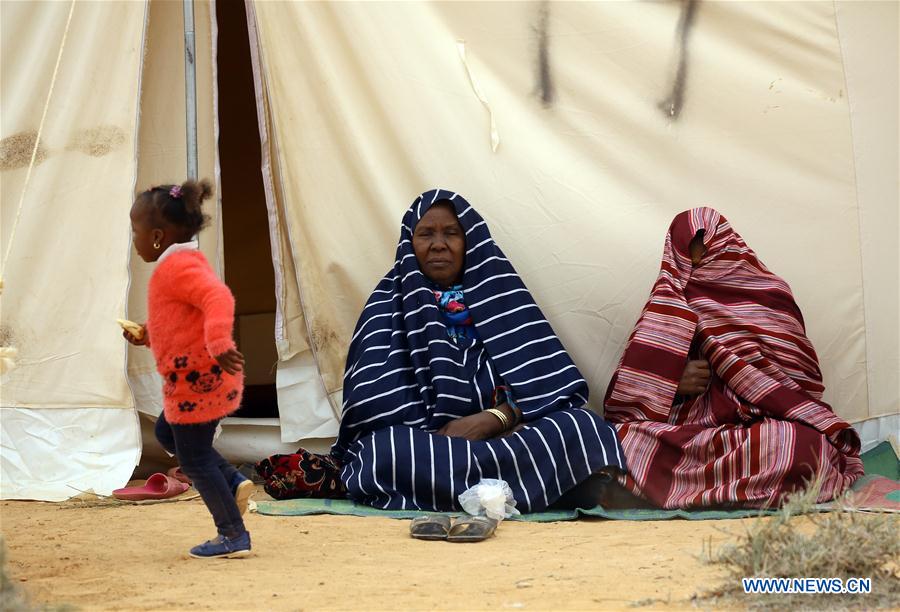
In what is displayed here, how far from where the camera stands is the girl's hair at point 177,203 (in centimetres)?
267

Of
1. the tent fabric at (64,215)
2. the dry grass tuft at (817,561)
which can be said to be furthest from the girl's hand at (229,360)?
the tent fabric at (64,215)

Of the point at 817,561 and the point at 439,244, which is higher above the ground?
the point at 439,244

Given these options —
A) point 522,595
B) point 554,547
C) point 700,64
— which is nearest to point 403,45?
point 700,64

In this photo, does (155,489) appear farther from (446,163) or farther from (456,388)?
(446,163)

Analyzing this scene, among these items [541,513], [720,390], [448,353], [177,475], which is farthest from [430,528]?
[177,475]

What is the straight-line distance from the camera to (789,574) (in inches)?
80.7

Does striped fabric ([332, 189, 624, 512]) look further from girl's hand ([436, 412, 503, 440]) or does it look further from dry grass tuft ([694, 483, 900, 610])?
dry grass tuft ([694, 483, 900, 610])

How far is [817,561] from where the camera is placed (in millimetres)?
2041

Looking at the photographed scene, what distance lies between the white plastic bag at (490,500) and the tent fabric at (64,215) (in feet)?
4.83

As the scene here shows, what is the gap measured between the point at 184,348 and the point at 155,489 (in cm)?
149

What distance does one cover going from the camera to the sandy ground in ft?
7.41

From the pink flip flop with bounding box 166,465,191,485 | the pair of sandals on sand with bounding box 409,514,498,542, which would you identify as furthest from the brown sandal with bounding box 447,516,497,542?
the pink flip flop with bounding box 166,465,191,485

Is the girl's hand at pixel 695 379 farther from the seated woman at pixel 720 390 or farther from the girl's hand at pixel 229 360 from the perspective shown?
the girl's hand at pixel 229 360

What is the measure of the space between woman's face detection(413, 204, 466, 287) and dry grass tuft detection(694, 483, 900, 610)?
2043 mm
